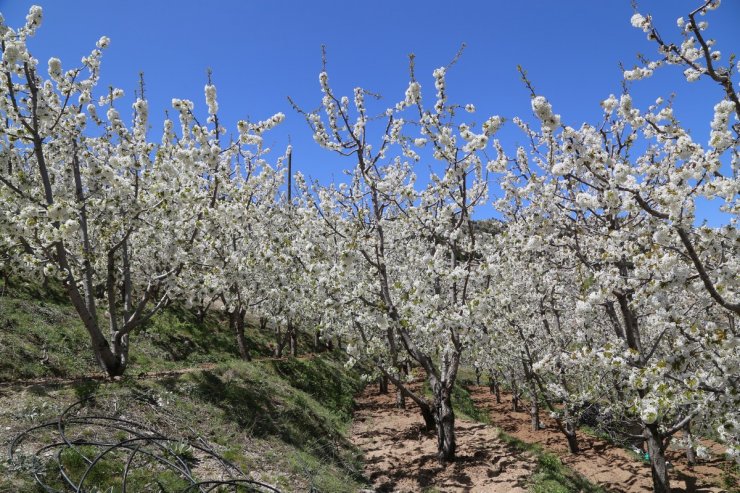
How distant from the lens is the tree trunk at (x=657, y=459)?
344 inches

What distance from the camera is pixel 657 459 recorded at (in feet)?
29.0

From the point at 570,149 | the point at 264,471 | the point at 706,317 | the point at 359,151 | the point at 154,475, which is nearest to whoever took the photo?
the point at 570,149

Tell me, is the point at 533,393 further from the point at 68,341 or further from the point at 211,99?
the point at 68,341

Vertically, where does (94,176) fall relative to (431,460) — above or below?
above

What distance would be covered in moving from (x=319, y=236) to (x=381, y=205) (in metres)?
3.60

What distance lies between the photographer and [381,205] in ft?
38.4

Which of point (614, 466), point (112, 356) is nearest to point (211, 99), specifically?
point (112, 356)

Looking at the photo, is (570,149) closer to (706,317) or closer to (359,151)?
(706,317)

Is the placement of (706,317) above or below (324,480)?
above

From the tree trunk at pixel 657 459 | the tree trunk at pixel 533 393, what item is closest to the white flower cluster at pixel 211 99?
the tree trunk at pixel 657 459

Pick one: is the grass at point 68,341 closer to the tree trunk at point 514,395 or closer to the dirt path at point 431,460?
the dirt path at point 431,460

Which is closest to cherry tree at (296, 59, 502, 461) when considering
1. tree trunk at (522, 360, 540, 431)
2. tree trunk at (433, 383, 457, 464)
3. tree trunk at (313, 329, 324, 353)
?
tree trunk at (433, 383, 457, 464)

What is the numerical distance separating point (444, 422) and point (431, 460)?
143 cm

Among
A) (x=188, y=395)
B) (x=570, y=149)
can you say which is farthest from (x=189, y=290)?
(x=570, y=149)
